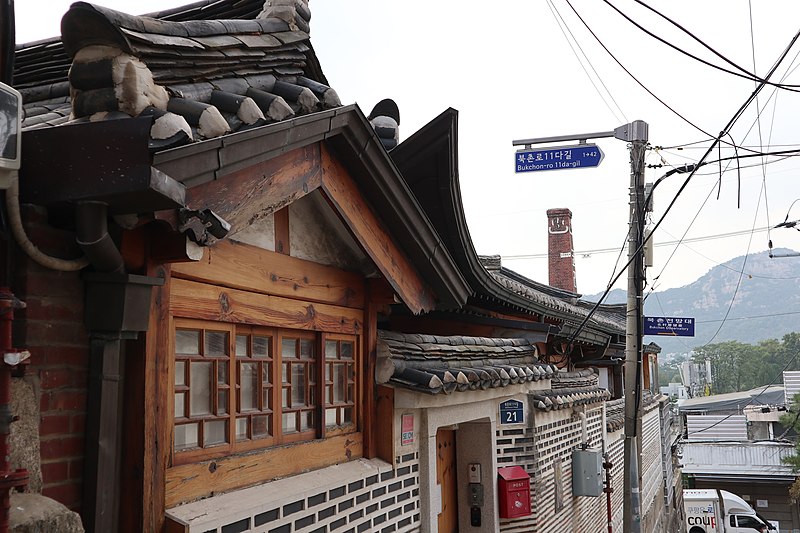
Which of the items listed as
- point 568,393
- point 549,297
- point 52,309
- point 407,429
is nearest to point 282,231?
point 52,309

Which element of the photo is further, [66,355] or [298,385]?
[298,385]

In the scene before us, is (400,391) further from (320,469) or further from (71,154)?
(71,154)

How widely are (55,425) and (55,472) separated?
225 millimetres

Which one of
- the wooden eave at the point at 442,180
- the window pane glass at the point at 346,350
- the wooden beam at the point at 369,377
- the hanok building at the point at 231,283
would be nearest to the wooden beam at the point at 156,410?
the hanok building at the point at 231,283

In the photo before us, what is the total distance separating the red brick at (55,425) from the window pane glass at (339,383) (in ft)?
10.3

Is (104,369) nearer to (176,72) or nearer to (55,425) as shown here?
(55,425)

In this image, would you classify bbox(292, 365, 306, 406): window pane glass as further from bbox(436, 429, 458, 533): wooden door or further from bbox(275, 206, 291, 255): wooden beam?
bbox(436, 429, 458, 533): wooden door

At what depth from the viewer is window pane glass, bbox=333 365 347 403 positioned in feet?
21.8

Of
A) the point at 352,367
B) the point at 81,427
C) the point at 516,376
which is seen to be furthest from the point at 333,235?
the point at 516,376

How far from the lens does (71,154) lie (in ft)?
10.9

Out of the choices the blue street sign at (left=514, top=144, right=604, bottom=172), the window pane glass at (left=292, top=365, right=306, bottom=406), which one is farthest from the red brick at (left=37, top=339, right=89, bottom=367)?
the blue street sign at (left=514, top=144, right=604, bottom=172)

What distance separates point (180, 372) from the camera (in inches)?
183

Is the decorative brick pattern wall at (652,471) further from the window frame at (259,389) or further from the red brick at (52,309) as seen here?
the red brick at (52,309)

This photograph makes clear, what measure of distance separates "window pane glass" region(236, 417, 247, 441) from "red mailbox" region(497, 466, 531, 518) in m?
5.60
